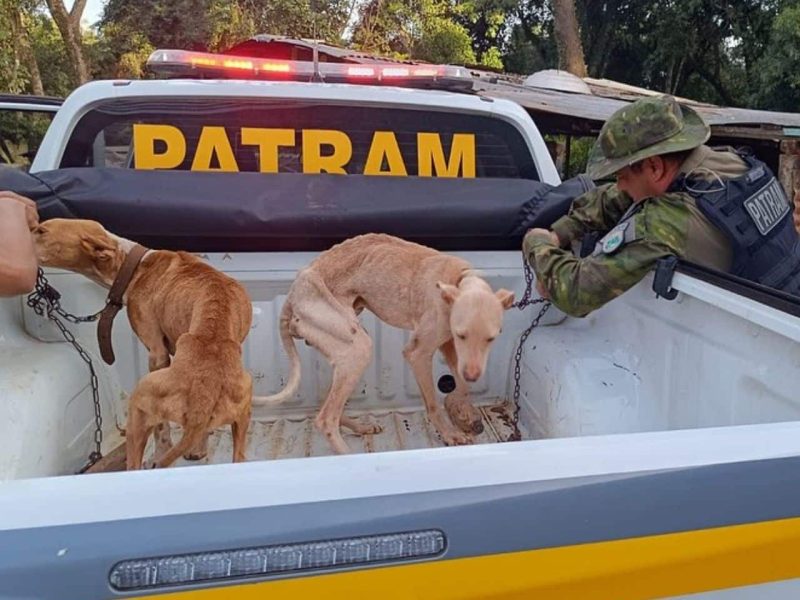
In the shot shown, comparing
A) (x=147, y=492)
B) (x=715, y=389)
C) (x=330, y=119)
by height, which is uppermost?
(x=330, y=119)

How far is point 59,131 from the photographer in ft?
12.0

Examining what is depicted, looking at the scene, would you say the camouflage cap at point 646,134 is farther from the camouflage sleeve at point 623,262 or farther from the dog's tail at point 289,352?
the dog's tail at point 289,352

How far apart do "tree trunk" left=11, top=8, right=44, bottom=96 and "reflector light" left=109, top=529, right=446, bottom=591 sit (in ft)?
70.0

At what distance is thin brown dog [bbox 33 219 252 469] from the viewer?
2.40m

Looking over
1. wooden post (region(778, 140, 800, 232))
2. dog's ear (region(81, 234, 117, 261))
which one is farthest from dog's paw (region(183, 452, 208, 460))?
wooden post (region(778, 140, 800, 232))

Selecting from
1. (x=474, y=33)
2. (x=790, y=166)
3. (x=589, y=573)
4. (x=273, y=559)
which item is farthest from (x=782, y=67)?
(x=273, y=559)

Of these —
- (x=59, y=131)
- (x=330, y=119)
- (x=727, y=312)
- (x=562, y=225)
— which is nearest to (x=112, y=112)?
(x=59, y=131)

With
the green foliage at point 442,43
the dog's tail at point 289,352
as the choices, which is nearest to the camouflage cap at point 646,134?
the dog's tail at point 289,352

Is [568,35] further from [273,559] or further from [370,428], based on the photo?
[273,559]

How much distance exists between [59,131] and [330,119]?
4.36ft

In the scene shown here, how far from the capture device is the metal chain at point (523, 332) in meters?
3.24

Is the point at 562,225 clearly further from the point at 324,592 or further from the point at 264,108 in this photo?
the point at 324,592

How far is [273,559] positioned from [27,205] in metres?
2.00

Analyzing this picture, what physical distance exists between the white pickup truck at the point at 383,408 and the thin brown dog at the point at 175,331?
0.82 feet
